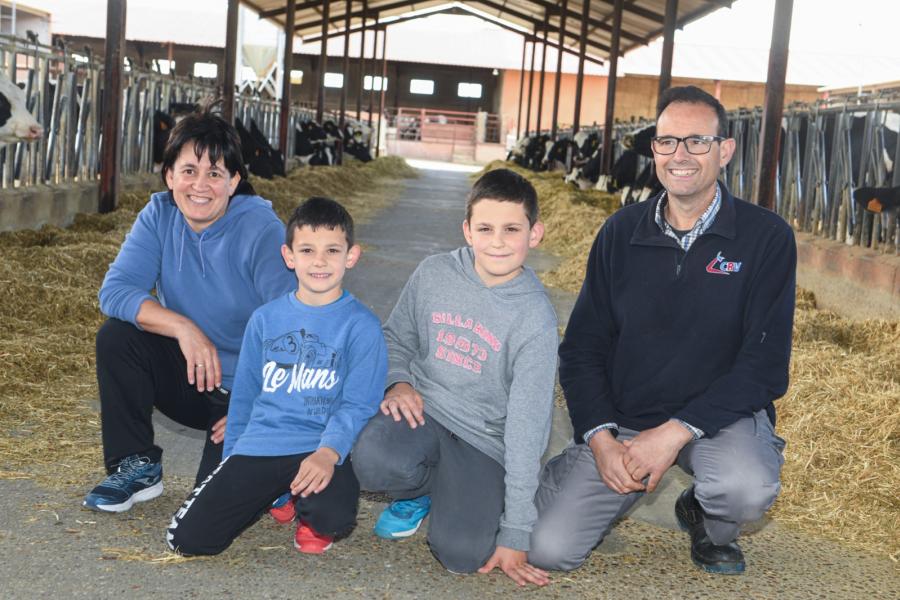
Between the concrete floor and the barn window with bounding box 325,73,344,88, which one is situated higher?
the barn window with bounding box 325,73,344,88

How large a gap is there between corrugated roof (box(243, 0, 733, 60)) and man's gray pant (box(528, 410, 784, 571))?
51.1 feet

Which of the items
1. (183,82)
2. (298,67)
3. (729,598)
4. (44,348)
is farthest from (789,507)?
(298,67)

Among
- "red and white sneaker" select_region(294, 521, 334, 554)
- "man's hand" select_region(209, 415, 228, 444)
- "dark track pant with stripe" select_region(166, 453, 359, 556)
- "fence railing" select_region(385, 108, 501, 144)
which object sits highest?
"fence railing" select_region(385, 108, 501, 144)

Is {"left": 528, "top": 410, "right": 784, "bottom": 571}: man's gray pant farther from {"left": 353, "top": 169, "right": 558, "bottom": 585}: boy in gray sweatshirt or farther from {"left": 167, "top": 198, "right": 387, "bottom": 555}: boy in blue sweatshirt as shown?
{"left": 167, "top": 198, "right": 387, "bottom": 555}: boy in blue sweatshirt

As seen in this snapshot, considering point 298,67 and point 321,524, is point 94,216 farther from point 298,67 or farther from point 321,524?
point 298,67

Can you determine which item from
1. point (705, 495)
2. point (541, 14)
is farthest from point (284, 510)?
point (541, 14)

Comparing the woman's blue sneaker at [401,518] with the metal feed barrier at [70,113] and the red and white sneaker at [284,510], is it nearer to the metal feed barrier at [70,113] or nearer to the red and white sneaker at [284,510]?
the red and white sneaker at [284,510]

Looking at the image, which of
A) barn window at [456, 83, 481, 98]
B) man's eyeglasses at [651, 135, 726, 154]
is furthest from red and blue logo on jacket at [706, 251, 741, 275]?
barn window at [456, 83, 481, 98]

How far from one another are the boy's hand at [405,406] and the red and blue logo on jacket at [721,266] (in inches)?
36.2

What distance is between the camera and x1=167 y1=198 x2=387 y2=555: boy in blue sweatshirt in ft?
9.29

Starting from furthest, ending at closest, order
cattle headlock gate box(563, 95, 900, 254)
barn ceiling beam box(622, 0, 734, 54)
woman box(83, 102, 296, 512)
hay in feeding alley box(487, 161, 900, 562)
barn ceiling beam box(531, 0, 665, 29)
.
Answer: barn ceiling beam box(531, 0, 665, 29) → barn ceiling beam box(622, 0, 734, 54) → cattle headlock gate box(563, 95, 900, 254) → hay in feeding alley box(487, 161, 900, 562) → woman box(83, 102, 296, 512)

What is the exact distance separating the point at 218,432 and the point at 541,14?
2932cm

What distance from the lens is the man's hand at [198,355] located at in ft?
10.2

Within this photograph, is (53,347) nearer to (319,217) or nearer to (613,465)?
(319,217)
